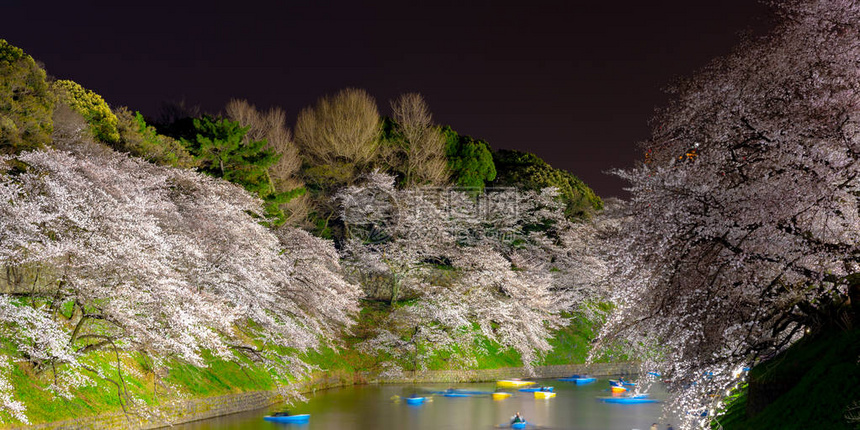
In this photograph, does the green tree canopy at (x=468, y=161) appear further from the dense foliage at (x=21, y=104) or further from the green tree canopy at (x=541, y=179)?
the dense foliage at (x=21, y=104)

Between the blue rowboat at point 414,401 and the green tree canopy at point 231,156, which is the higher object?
the green tree canopy at point 231,156

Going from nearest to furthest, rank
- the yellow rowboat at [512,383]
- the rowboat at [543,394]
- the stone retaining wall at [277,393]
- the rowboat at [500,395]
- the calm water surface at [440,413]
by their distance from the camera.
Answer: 1. the stone retaining wall at [277,393]
2. the calm water surface at [440,413]
3. the rowboat at [500,395]
4. the rowboat at [543,394]
5. the yellow rowboat at [512,383]

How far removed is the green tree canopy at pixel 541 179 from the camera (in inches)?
2040

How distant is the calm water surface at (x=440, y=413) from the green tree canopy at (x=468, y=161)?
19.9 meters

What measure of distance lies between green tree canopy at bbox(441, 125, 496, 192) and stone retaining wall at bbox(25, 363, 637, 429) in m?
15.0

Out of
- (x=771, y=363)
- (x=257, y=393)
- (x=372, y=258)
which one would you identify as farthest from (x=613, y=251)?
(x=372, y=258)

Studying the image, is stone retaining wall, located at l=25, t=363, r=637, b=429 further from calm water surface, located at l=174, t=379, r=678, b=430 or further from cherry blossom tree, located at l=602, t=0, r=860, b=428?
cherry blossom tree, located at l=602, t=0, r=860, b=428

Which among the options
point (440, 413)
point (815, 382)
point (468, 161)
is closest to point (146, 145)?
point (440, 413)

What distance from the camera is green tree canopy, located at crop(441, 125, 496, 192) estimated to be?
1966 inches

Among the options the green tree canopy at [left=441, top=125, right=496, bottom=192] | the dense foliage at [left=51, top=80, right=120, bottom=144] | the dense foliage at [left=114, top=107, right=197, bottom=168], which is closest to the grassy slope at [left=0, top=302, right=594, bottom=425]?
the dense foliage at [left=114, top=107, right=197, bottom=168]

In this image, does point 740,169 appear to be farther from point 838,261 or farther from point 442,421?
point 442,421

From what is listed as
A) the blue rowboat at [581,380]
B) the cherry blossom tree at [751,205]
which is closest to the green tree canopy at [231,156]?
the blue rowboat at [581,380]

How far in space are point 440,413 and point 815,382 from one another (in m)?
18.3

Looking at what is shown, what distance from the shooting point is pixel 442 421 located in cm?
2506
